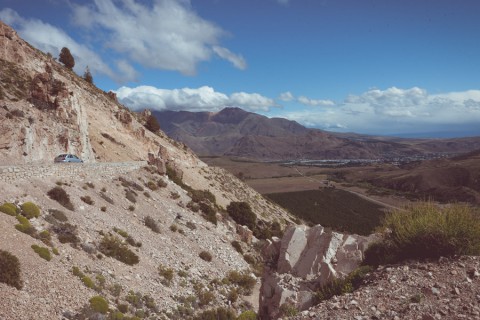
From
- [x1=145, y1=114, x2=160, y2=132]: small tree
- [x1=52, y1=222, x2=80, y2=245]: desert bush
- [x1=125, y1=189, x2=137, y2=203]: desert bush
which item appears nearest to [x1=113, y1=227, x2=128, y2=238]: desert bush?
[x1=52, y1=222, x2=80, y2=245]: desert bush

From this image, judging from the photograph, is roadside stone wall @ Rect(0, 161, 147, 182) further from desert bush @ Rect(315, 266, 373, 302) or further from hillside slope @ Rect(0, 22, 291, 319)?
desert bush @ Rect(315, 266, 373, 302)

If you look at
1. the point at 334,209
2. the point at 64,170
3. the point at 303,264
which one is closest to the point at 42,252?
the point at 64,170

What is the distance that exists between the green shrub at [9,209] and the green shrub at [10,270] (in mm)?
4250

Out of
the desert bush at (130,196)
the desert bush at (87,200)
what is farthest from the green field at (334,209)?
the desert bush at (87,200)

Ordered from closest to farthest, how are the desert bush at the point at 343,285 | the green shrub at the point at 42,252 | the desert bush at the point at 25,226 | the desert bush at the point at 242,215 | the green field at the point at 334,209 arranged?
1. the desert bush at the point at 343,285
2. the green shrub at the point at 42,252
3. the desert bush at the point at 25,226
4. the desert bush at the point at 242,215
5. the green field at the point at 334,209

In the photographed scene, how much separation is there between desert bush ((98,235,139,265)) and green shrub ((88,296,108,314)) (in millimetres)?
4832

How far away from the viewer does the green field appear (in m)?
82.9

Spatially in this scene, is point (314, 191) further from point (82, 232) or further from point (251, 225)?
point (82, 232)

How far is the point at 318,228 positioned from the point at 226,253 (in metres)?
16.7

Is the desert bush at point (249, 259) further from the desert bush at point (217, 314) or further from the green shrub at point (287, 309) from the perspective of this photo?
the green shrub at point (287, 309)

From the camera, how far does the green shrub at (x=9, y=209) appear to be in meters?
17.6

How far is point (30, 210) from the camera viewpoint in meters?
19.0

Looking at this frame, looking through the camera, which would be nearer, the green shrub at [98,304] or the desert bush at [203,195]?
the green shrub at [98,304]

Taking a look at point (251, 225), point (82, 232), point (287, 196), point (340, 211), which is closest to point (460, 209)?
point (82, 232)
